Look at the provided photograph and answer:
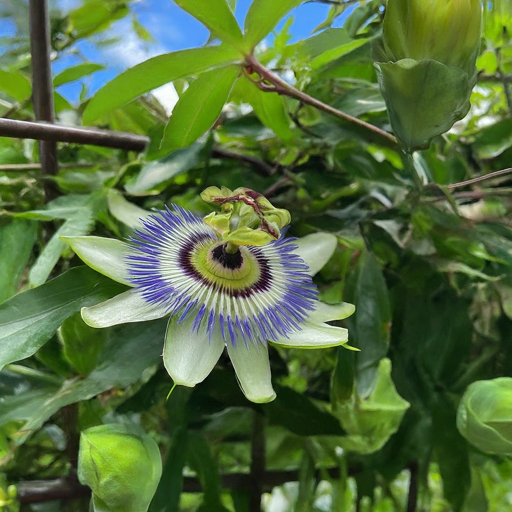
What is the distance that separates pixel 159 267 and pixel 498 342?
22.3 inches

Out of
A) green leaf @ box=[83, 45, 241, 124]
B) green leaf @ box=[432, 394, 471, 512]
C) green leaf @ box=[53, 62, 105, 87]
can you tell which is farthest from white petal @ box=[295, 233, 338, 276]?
green leaf @ box=[53, 62, 105, 87]

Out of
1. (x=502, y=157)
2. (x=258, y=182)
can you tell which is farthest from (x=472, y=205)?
(x=258, y=182)

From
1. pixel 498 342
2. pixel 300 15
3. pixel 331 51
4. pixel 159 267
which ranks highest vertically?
pixel 300 15

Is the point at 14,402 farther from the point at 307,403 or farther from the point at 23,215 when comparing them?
the point at 307,403

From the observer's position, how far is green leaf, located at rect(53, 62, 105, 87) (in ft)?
2.73

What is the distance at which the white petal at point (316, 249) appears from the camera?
24.0 inches

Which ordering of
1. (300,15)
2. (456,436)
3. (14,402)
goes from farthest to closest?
(300,15) < (456,436) < (14,402)

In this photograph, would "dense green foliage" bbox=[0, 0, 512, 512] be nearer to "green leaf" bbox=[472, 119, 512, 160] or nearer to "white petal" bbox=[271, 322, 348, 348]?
"green leaf" bbox=[472, 119, 512, 160]

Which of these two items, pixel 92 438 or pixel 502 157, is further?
pixel 502 157

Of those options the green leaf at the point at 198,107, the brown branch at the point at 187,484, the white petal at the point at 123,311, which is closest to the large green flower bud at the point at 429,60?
the green leaf at the point at 198,107

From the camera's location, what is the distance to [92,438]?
0.46 meters

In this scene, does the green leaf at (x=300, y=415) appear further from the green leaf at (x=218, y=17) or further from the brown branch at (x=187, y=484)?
the green leaf at (x=218, y=17)

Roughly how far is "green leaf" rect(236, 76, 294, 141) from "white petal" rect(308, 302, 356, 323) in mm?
270

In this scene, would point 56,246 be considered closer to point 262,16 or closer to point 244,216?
point 244,216
